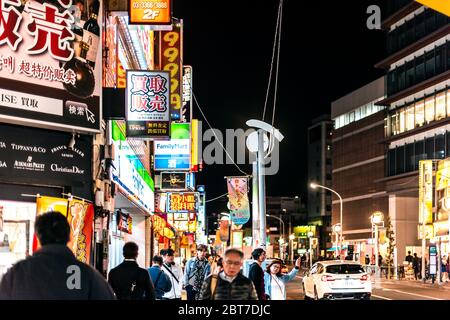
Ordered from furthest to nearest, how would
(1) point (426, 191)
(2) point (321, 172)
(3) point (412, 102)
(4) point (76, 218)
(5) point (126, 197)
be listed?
(2) point (321, 172)
(3) point (412, 102)
(1) point (426, 191)
(5) point (126, 197)
(4) point (76, 218)

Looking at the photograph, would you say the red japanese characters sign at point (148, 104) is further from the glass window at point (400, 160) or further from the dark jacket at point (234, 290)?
the glass window at point (400, 160)

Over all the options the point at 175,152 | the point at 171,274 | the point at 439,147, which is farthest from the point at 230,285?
the point at 439,147

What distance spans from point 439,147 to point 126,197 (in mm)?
47701

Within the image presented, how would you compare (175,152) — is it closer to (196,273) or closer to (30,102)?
→ (196,273)

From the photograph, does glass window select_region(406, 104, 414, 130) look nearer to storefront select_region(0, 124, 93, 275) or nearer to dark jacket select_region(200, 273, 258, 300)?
storefront select_region(0, 124, 93, 275)

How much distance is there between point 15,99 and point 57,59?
1.22m

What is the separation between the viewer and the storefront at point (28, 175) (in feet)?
41.4

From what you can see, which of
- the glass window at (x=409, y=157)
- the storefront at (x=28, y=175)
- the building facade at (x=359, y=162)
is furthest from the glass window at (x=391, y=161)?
the storefront at (x=28, y=175)

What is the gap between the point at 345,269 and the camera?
26.1 m

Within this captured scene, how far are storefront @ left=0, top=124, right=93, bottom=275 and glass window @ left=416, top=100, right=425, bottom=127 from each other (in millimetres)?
56671

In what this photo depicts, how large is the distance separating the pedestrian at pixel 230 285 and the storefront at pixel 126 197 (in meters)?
9.12

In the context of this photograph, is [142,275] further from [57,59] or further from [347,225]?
[347,225]
